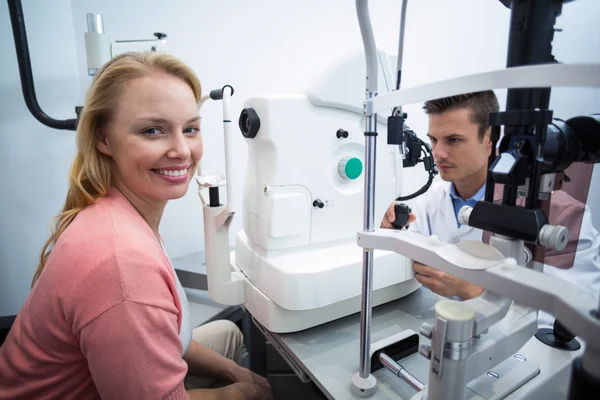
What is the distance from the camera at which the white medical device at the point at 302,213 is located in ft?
2.84

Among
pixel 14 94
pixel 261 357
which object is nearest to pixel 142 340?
pixel 261 357

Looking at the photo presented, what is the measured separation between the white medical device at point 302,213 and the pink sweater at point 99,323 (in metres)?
0.29

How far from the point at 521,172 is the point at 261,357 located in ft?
3.92

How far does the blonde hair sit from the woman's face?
0.02 m

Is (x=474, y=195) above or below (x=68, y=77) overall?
below

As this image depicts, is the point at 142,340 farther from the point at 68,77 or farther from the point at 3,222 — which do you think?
the point at 68,77

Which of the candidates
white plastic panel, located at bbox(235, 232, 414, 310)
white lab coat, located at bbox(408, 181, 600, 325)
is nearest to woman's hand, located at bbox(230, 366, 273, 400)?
white plastic panel, located at bbox(235, 232, 414, 310)

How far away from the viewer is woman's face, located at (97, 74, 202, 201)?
2.23 ft

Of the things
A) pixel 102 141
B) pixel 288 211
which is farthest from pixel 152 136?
pixel 288 211

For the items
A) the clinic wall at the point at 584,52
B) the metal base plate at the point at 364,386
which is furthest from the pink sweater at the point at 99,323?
the clinic wall at the point at 584,52

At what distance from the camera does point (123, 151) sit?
0.70 m

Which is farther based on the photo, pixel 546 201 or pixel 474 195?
pixel 474 195

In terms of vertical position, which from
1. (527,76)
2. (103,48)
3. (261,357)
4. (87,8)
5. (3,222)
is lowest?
(261,357)

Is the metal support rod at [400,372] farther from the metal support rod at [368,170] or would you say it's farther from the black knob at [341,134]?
the black knob at [341,134]
